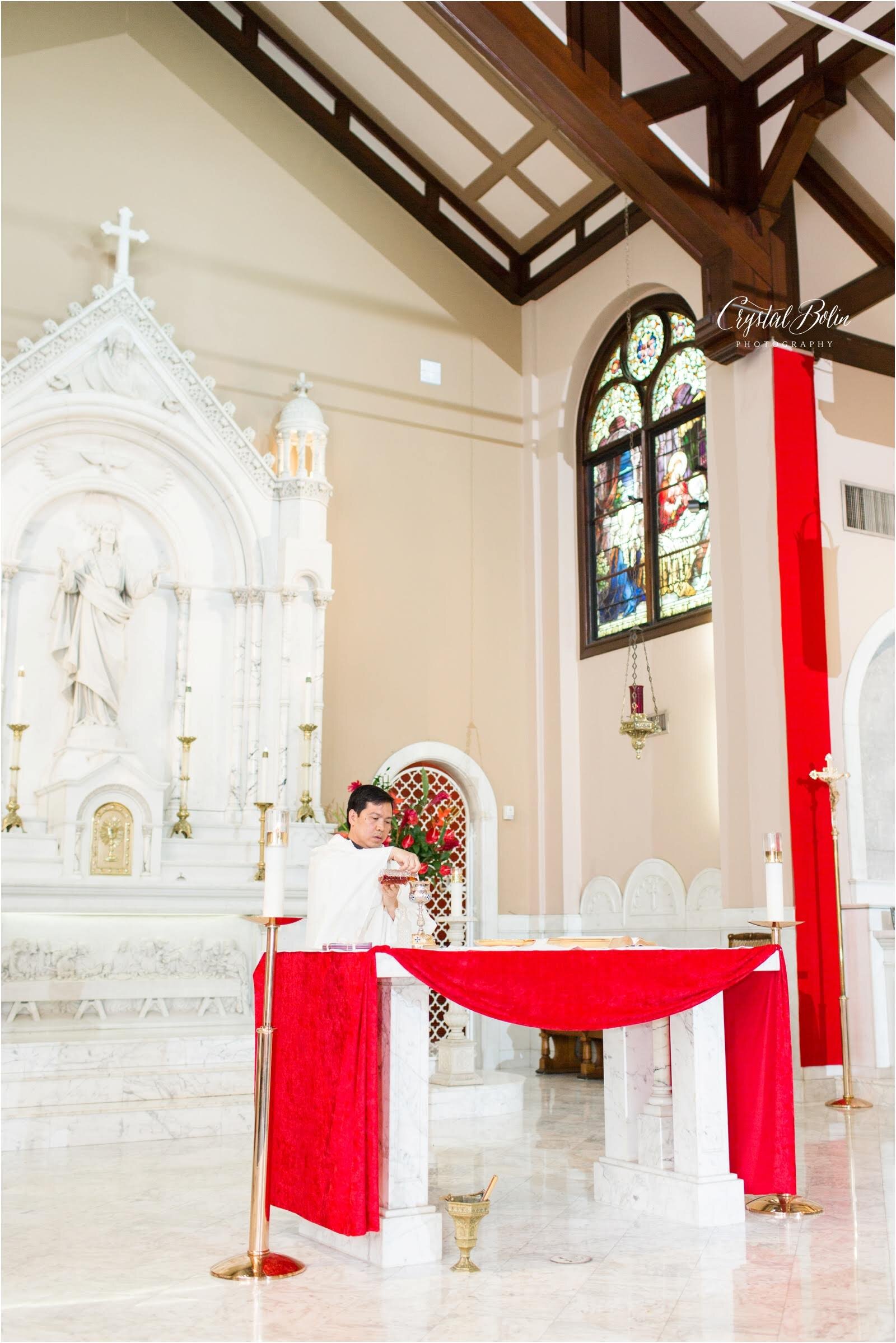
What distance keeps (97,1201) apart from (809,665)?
18.1 feet

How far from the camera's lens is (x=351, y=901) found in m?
4.45

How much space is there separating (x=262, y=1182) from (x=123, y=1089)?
127 inches

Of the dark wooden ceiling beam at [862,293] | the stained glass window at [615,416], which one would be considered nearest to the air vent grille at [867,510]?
the dark wooden ceiling beam at [862,293]

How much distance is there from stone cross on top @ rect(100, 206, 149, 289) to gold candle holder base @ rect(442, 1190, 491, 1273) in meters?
7.41

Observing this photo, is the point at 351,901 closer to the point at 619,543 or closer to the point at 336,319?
the point at 619,543

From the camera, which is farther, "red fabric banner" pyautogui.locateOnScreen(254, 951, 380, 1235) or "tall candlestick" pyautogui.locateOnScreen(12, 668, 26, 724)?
"tall candlestick" pyautogui.locateOnScreen(12, 668, 26, 724)

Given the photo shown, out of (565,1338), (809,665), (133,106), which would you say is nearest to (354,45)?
(133,106)

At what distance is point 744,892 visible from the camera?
8297 millimetres

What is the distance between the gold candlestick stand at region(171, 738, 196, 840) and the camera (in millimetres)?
8695

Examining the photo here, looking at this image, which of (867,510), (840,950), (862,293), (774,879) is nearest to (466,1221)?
(774,879)

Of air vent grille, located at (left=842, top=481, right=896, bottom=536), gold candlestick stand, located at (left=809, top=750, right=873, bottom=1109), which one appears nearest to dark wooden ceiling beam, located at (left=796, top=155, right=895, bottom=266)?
air vent grille, located at (left=842, top=481, right=896, bottom=536)

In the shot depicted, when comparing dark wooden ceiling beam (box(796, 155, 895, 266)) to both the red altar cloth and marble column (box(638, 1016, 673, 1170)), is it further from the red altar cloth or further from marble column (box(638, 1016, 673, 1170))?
marble column (box(638, 1016, 673, 1170))

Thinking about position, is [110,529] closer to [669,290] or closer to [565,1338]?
[669,290]

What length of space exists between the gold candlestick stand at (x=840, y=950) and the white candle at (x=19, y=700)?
5189 mm
